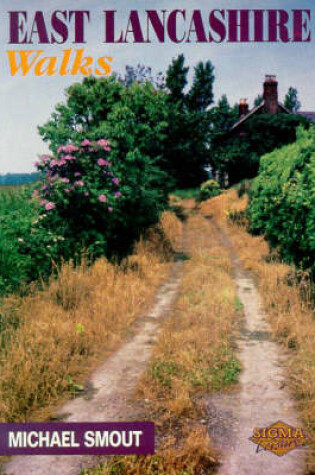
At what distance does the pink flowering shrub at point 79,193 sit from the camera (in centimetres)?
984

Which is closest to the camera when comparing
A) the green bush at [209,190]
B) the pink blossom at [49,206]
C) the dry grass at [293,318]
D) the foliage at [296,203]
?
the dry grass at [293,318]

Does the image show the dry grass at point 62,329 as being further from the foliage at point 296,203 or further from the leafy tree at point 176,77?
the leafy tree at point 176,77

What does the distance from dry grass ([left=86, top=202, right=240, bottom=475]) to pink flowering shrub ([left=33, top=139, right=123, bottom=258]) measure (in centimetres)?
280

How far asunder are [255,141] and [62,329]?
29.8 meters

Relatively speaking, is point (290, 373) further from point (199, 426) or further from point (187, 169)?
point (187, 169)

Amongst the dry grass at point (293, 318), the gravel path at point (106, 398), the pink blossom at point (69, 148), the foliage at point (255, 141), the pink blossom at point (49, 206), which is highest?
the foliage at point (255, 141)

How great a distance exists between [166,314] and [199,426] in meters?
3.91

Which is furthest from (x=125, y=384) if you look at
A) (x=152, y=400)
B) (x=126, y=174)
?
(x=126, y=174)

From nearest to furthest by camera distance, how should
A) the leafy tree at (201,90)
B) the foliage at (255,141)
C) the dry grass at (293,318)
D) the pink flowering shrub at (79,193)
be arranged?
the dry grass at (293,318) → the pink flowering shrub at (79,193) → the foliage at (255,141) → the leafy tree at (201,90)

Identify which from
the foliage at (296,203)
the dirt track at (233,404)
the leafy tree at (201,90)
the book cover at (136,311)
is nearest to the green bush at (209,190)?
the leafy tree at (201,90)

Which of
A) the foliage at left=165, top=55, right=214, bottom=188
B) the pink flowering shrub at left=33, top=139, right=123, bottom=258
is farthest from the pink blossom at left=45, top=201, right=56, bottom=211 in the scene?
the foliage at left=165, top=55, right=214, bottom=188

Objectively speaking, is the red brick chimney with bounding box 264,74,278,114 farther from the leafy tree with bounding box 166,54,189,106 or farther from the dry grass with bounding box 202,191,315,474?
the dry grass with bounding box 202,191,315,474

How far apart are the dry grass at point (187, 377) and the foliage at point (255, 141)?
2497 centimetres

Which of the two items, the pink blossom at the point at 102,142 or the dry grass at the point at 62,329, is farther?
the pink blossom at the point at 102,142
